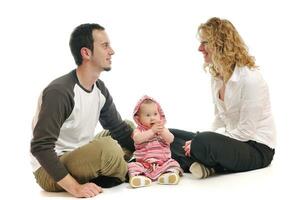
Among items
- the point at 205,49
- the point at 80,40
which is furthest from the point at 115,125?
the point at 205,49

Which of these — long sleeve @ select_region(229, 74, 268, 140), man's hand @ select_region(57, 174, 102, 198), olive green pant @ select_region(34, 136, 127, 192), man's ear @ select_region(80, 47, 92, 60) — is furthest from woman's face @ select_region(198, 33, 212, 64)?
man's hand @ select_region(57, 174, 102, 198)

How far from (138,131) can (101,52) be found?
462 millimetres

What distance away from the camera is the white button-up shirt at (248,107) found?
300 centimetres

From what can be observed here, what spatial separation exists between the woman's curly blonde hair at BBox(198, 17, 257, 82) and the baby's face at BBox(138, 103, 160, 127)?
1.38ft

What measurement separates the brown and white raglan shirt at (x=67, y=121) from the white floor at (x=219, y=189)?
231 millimetres

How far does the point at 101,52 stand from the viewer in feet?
9.60

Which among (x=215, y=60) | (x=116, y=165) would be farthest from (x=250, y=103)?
(x=116, y=165)

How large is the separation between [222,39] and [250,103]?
1.26ft

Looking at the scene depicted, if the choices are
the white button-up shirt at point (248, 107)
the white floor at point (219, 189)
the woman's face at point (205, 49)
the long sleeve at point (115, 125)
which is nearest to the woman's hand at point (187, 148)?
the white floor at point (219, 189)

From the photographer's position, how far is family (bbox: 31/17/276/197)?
107 inches

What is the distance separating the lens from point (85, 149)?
275 cm

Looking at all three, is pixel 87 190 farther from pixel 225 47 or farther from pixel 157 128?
pixel 225 47

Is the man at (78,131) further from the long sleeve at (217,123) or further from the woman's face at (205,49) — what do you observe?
the long sleeve at (217,123)

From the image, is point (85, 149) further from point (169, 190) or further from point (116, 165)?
point (169, 190)
